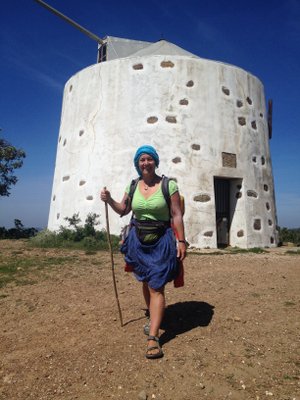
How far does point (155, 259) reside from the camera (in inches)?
131

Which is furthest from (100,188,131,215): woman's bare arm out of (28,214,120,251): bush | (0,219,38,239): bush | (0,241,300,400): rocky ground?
(0,219,38,239): bush

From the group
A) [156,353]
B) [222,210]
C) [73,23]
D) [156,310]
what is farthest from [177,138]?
[156,353]

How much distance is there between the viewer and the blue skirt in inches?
128

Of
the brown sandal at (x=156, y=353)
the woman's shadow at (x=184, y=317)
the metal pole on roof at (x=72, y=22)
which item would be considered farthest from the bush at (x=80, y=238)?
the metal pole on roof at (x=72, y=22)

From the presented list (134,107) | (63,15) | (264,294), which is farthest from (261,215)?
(63,15)

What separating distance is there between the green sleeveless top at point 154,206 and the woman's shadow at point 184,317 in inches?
46.7

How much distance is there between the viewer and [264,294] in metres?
4.79

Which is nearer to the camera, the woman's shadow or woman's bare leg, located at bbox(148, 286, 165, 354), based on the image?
woman's bare leg, located at bbox(148, 286, 165, 354)

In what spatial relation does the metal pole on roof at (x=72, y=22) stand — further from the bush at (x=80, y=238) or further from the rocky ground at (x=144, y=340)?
the rocky ground at (x=144, y=340)

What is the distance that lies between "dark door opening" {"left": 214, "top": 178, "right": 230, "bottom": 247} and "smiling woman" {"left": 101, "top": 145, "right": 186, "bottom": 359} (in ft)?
27.4

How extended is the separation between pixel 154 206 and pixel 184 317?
57.4 inches

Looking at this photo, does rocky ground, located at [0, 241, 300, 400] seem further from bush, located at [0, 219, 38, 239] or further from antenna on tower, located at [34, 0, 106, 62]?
antenna on tower, located at [34, 0, 106, 62]

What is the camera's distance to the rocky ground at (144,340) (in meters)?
2.49

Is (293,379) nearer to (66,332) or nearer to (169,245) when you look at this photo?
(169,245)
